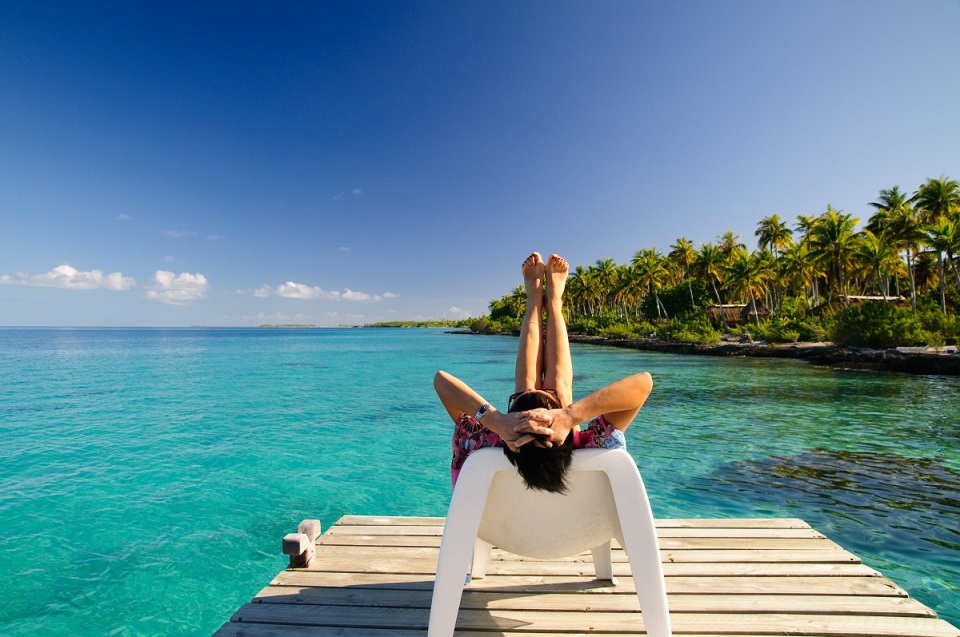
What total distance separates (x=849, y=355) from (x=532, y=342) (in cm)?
2869

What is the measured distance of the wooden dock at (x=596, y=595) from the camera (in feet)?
7.43

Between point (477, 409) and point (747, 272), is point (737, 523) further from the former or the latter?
point (747, 272)

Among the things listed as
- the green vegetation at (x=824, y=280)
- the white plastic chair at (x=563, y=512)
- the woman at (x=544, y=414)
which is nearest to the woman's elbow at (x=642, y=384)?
the woman at (x=544, y=414)

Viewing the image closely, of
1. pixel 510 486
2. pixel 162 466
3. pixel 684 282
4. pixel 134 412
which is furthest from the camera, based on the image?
pixel 684 282

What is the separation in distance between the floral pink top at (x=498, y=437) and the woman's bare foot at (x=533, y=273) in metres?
1.19

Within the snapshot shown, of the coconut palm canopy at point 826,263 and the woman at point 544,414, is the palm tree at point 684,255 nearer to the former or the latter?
the coconut palm canopy at point 826,263

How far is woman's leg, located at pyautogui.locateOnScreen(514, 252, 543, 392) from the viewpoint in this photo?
8.08 feet

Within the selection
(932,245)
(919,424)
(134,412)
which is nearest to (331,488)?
(134,412)

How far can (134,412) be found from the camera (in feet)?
46.5

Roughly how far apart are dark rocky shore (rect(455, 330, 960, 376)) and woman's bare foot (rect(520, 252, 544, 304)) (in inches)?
1014

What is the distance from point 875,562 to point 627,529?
15.5ft

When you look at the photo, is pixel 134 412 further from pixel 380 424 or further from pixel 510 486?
pixel 510 486

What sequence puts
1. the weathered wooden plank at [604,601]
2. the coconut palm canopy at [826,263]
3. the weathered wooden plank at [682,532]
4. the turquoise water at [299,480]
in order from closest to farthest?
the weathered wooden plank at [604,601] < the weathered wooden plank at [682,532] < the turquoise water at [299,480] < the coconut palm canopy at [826,263]

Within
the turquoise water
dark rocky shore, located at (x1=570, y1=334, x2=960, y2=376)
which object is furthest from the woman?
dark rocky shore, located at (x1=570, y1=334, x2=960, y2=376)
